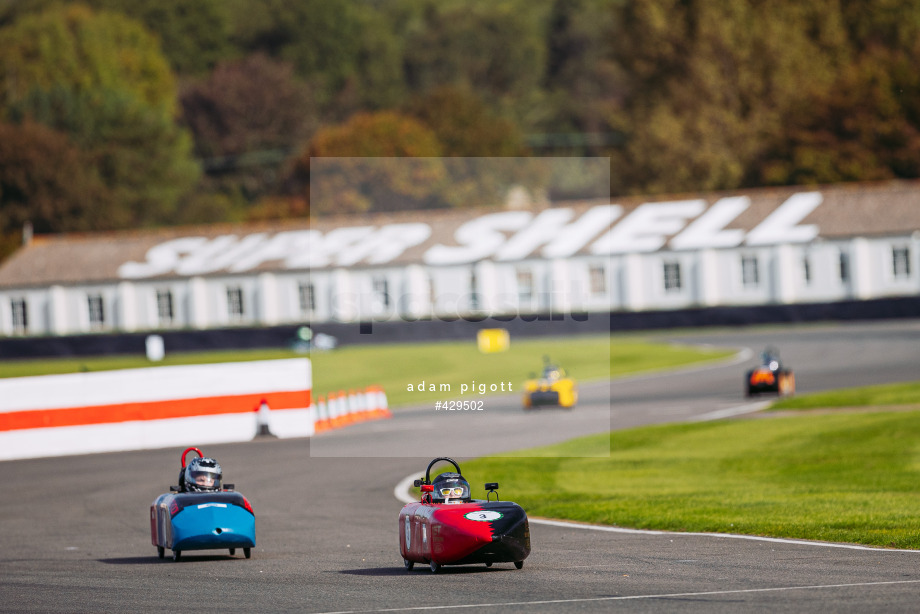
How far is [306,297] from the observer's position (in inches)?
2712

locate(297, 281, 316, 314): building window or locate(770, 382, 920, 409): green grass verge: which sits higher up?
locate(297, 281, 316, 314): building window

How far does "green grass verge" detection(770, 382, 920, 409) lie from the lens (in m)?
29.9

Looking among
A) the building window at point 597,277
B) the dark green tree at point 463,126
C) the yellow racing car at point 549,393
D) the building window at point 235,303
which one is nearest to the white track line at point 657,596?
the yellow racing car at point 549,393

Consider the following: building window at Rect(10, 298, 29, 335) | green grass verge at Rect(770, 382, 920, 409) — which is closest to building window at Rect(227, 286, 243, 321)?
building window at Rect(10, 298, 29, 335)

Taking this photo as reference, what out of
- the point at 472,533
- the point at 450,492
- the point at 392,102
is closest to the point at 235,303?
the point at 450,492

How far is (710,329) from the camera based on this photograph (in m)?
58.9

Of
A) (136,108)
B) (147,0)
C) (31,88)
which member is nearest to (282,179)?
(136,108)

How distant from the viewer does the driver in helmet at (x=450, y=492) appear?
12359mm

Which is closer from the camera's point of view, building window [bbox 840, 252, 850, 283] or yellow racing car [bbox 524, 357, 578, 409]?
yellow racing car [bbox 524, 357, 578, 409]

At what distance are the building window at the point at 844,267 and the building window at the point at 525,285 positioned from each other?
14.0 metres

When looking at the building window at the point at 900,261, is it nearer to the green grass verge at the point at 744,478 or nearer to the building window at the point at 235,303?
the building window at the point at 235,303

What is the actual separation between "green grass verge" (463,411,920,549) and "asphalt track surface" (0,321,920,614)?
824 mm

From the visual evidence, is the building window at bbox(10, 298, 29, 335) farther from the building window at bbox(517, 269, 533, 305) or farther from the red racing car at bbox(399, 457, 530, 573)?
the red racing car at bbox(399, 457, 530, 573)

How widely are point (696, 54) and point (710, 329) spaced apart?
43820 mm
